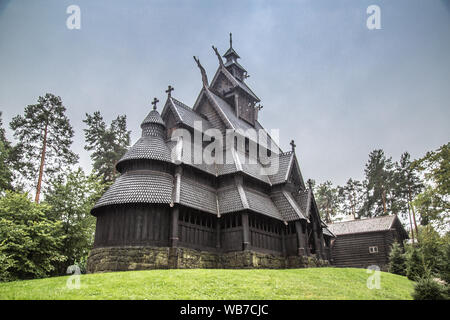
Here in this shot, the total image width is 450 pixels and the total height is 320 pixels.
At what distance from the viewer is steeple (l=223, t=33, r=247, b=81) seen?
3422 centimetres

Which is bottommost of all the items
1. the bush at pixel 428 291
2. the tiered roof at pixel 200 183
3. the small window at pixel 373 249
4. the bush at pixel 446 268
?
the bush at pixel 428 291

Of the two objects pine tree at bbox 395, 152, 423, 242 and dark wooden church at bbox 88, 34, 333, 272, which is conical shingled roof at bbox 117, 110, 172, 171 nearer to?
dark wooden church at bbox 88, 34, 333, 272

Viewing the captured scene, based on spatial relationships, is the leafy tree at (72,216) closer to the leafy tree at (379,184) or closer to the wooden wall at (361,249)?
the wooden wall at (361,249)

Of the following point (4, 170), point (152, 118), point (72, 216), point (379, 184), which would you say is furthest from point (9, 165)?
point (379, 184)

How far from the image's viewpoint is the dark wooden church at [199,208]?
17.1 meters

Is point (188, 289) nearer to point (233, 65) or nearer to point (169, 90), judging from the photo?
point (169, 90)

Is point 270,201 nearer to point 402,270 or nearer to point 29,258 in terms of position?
point 402,270

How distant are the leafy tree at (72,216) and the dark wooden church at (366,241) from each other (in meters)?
26.1

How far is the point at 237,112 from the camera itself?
96.9 ft

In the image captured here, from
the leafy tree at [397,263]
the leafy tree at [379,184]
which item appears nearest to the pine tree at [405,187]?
the leafy tree at [379,184]

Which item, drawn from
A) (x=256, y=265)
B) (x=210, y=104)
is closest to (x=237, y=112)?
(x=210, y=104)

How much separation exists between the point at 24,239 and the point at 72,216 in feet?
22.9

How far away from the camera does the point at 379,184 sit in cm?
4797

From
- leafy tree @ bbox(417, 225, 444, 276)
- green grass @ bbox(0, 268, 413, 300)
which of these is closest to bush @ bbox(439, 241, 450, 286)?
leafy tree @ bbox(417, 225, 444, 276)
